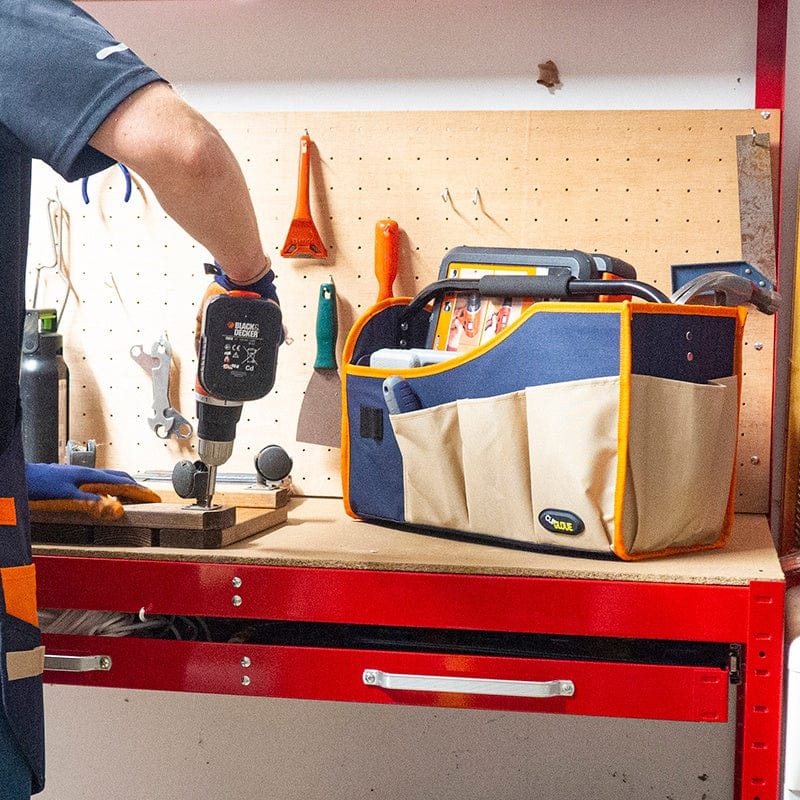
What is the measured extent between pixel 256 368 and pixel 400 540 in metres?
0.30

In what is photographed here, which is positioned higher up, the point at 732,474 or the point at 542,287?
the point at 542,287

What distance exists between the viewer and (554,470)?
45.6 inches

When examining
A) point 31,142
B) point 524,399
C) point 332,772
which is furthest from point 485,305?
point 332,772

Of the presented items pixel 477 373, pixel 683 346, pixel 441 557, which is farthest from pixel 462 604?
pixel 683 346

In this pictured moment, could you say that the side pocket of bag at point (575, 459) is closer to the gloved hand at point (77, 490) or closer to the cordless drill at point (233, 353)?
the cordless drill at point (233, 353)

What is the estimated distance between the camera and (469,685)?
111 cm

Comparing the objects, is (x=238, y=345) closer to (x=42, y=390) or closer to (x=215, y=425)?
(x=215, y=425)

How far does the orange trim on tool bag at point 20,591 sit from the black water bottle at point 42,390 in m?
0.66

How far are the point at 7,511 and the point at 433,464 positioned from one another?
20.9 inches

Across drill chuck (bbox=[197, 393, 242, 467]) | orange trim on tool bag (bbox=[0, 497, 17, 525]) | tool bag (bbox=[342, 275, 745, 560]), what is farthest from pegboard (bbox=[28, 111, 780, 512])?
orange trim on tool bag (bbox=[0, 497, 17, 525])

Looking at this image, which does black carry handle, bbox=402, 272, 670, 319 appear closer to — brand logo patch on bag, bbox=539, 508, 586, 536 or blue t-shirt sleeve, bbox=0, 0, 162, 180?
brand logo patch on bag, bbox=539, 508, 586, 536

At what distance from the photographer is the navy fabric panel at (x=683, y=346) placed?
1113mm

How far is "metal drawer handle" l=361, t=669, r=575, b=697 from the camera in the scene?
1.10 meters

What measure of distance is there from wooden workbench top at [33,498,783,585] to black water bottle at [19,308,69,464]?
0.41 metres
